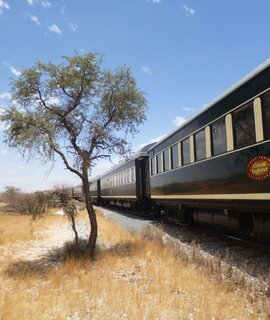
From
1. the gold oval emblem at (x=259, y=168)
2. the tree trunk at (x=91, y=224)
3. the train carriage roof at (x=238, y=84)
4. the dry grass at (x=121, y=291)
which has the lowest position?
the dry grass at (x=121, y=291)

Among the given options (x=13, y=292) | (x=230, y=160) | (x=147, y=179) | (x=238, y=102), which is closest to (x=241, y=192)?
(x=230, y=160)

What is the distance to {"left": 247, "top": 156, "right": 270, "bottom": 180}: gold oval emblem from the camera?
22.2 ft

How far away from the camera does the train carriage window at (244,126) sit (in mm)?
7333

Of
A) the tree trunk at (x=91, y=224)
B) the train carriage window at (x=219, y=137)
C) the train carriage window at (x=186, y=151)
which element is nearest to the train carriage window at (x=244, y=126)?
the train carriage window at (x=219, y=137)

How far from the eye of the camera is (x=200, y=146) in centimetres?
1021

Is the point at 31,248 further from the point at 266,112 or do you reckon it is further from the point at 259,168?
the point at 266,112

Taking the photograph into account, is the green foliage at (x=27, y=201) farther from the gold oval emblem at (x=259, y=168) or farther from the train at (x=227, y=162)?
the gold oval emblem at (x=259, y=168)

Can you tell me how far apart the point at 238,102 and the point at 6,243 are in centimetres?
1060

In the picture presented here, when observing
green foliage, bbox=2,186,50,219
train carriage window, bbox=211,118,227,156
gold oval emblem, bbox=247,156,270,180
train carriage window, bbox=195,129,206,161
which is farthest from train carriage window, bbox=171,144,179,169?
gold oval emblem, bbox=247,156,270,180

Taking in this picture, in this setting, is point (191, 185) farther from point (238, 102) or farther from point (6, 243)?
point (6, 243)

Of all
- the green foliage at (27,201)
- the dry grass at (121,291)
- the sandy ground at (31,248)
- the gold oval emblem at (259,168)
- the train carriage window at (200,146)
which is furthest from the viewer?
the sandy ground at (31,248)

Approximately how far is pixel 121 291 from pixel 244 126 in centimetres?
376

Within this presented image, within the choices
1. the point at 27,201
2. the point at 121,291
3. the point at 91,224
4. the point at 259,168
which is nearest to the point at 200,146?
the point at 259,168

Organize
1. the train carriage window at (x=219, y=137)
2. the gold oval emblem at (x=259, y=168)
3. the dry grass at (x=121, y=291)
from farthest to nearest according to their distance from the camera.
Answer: the train carriage window at (x=219, y=137) < the gold oval emblem at (x=259, y=168) < the dry grass at (x=121, y=291)
